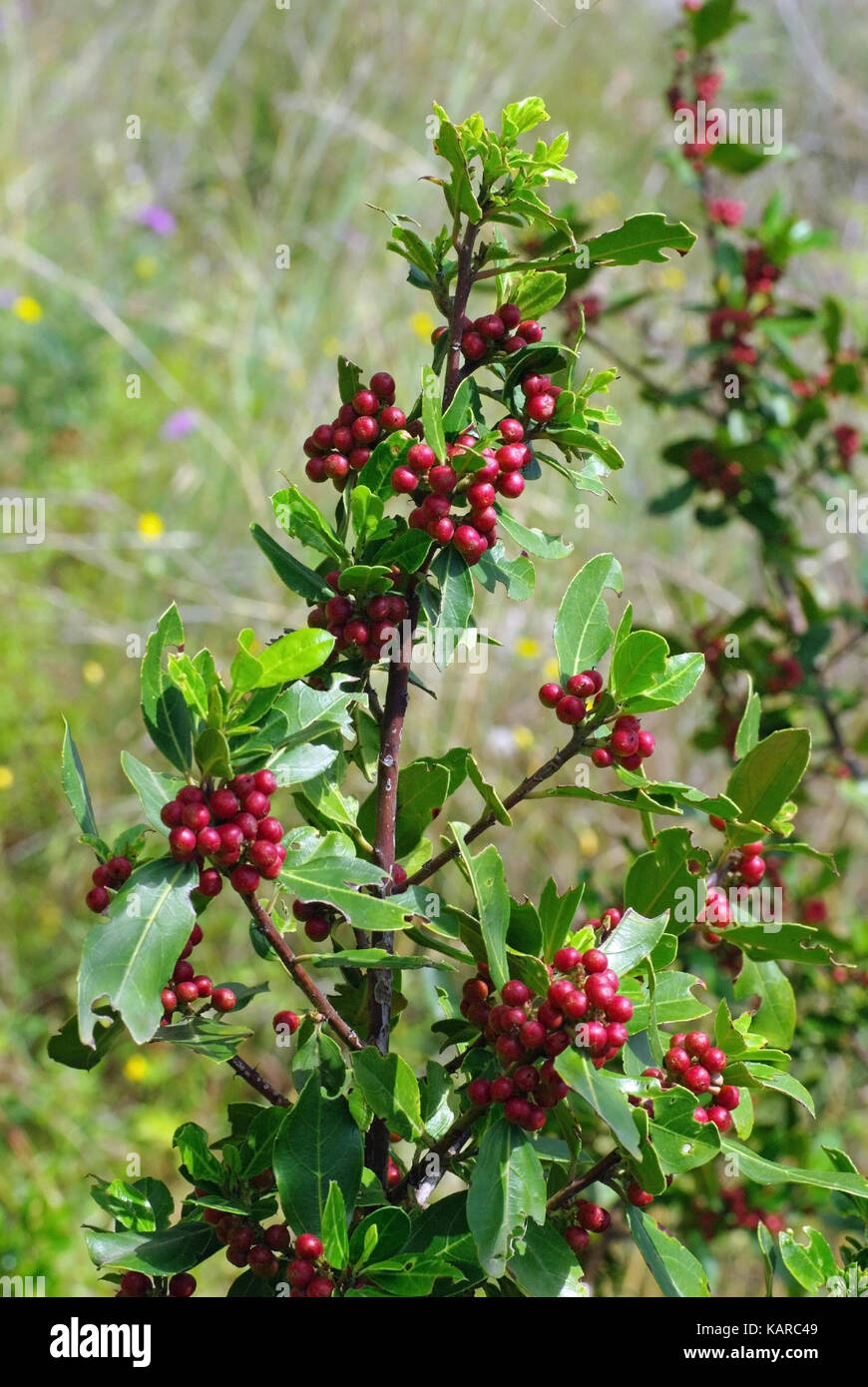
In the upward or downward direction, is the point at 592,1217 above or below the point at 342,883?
below

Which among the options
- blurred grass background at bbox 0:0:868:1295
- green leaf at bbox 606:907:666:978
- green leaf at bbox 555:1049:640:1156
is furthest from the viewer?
blurred grass background at bbox 0:0:868:1295

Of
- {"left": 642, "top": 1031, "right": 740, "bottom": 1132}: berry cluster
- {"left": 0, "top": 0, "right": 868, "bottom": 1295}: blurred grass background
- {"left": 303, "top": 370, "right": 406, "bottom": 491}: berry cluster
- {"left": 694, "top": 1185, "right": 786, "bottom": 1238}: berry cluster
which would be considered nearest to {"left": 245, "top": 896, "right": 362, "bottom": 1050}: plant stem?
{"left": 642, "top": 1031, "right": 740, "bottom": 1132}: berry cluster

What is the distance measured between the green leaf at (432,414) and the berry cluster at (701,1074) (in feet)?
1.54

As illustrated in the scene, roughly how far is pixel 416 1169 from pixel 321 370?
326 centimetres

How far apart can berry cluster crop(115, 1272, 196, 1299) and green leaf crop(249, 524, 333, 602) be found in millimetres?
530

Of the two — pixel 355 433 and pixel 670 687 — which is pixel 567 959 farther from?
pixel 355 433

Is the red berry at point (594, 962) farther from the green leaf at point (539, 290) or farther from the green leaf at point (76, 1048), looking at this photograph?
the green leaf at point (539, 290)

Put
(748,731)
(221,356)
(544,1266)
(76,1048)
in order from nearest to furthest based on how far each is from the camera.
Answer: (544,1266) → (76,1048) → (748,731) → (221,356)

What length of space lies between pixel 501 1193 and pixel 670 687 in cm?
39

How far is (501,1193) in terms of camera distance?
0.84 metres

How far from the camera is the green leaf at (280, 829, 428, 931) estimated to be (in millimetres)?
874

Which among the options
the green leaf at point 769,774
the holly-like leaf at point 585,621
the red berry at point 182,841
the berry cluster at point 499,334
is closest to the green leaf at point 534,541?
the holly-like leaf at point 585,621

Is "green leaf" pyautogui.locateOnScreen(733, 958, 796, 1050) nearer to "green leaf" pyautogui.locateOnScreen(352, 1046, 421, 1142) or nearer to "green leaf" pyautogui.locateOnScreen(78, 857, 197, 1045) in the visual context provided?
"green leaf" pyautogui.locateOnScreen(352, 1046, 421, 1142)

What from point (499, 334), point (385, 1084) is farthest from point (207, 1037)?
point (499, 334)
